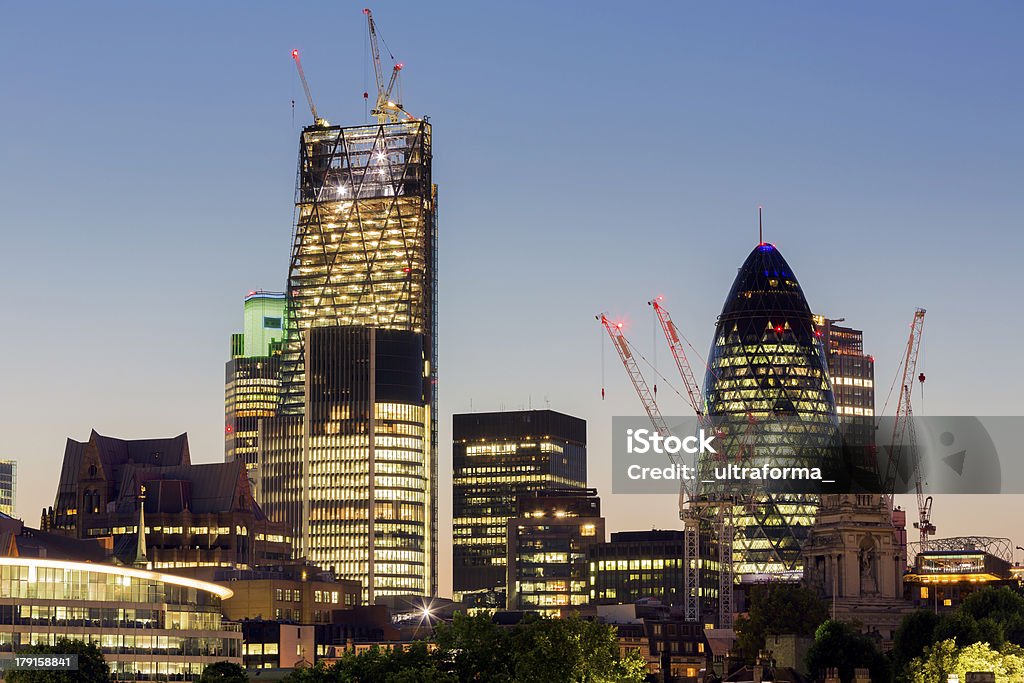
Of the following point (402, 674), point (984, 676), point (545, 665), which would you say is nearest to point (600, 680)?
point (545, 665)

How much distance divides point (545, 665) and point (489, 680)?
627 centimetres

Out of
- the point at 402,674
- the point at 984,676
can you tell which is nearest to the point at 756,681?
the point at 402,674

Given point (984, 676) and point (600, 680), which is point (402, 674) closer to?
point (600, 680)

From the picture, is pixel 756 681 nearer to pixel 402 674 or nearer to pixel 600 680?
pixel 600 680

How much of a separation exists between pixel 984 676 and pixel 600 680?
54.9 meters

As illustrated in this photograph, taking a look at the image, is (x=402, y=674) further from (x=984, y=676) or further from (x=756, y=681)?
(x=984, y=676)

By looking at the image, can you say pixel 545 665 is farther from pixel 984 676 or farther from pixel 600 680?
pixel 984 676

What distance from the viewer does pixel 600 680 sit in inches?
7766

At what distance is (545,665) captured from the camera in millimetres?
196375

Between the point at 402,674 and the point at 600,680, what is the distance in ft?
64.3

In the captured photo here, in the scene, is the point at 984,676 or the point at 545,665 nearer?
the point at 984,676

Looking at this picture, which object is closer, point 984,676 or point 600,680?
point 984,676

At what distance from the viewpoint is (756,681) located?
19900 cm

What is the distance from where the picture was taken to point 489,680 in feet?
652
